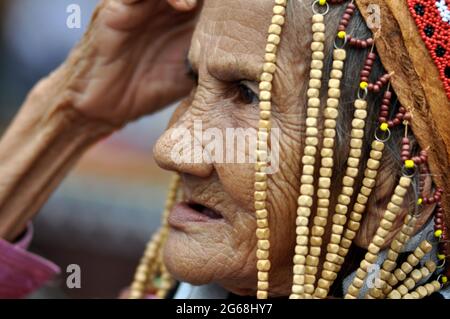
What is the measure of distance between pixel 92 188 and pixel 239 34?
3.36 m

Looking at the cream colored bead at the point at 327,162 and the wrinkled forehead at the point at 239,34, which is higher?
the wrinkled forehead at the point at 239,34

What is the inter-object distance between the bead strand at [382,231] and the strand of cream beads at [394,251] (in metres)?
0.03

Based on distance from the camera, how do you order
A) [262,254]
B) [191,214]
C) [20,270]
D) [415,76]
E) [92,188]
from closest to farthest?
[415,76], [262,254], [191,214], [20,270], [92,188]

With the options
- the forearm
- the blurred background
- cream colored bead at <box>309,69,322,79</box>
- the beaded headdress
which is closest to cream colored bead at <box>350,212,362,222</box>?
the beaded headdress

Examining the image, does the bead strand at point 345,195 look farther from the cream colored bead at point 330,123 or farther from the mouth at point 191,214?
the mouth at point 191,214

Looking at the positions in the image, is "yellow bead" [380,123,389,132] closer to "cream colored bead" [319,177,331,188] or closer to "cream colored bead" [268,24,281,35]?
"cream colored bead" [319,177,331,188]

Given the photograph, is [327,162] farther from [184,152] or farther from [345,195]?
[184,152]

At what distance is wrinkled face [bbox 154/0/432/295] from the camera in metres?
1.73

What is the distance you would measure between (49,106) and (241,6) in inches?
35.5

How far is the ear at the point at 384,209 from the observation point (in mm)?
1710

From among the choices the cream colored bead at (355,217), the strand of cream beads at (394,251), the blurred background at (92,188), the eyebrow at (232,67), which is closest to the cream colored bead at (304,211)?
the cream colored bead at (355,217)

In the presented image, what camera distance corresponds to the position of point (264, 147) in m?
1.72

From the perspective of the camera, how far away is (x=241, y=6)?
5.77ft

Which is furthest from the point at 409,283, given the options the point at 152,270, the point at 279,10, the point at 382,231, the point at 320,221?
the point at 152,270
